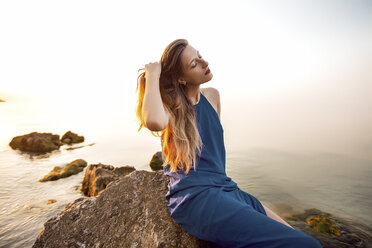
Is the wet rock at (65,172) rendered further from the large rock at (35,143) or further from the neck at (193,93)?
the neck at (193,93)

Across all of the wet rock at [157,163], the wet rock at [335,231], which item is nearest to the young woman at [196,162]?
the wet rock at [335,231]

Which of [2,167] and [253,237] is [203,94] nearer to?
[253,237]

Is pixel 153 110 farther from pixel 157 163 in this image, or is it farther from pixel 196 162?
pixel 157 163

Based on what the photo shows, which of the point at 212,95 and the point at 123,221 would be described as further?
the point at 212,95

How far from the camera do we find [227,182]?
2.32 metres

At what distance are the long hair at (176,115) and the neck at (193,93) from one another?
0.31 feet

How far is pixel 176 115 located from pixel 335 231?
17.8 feet

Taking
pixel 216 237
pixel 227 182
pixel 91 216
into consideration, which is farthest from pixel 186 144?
pixel 91 216

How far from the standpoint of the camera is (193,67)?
2.45 metres

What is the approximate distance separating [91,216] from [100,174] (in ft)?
15.3

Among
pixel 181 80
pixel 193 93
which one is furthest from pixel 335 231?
pixel 181 80

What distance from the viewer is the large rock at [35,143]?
54.4ft

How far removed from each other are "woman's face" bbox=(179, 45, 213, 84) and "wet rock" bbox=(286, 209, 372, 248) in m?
4.85

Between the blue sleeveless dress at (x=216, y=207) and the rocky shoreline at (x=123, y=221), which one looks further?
the rocky shoreline at (x=123, y=221)
